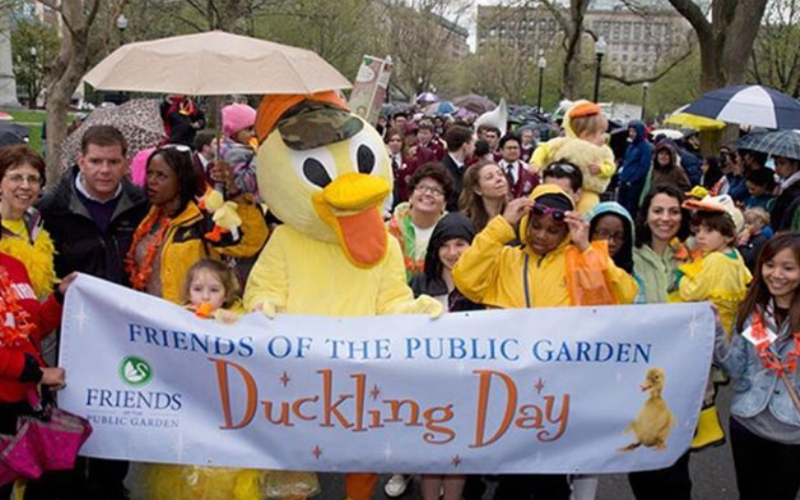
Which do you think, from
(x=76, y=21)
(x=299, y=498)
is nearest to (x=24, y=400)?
(x=299, y=498)

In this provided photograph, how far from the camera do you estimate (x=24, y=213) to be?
3.49 metres

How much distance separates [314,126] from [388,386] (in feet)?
3.87

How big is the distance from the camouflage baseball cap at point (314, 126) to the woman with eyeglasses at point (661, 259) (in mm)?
1522

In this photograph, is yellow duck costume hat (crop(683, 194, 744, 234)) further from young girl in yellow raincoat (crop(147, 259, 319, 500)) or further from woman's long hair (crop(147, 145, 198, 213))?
woman's long hair (crop(147, 145, 198, 213))

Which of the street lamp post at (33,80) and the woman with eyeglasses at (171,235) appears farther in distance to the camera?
the street lamp post at (33,80)

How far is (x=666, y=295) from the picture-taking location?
12.1 ft

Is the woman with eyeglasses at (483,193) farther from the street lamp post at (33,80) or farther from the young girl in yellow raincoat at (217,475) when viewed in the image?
the street lamp post at (33,80)

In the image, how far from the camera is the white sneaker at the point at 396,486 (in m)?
4.38

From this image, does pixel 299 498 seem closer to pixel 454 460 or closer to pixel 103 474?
pixel 454 460

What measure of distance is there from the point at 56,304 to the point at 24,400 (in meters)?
0.44

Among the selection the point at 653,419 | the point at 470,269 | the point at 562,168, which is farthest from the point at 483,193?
the point at 653,419

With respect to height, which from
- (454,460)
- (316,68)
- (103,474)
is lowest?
(103,474)

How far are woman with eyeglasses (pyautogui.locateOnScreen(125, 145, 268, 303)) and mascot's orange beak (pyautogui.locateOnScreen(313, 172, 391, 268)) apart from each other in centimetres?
68

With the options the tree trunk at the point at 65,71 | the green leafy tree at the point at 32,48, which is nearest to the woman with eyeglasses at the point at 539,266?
the tree trunk at the point at 65,71
